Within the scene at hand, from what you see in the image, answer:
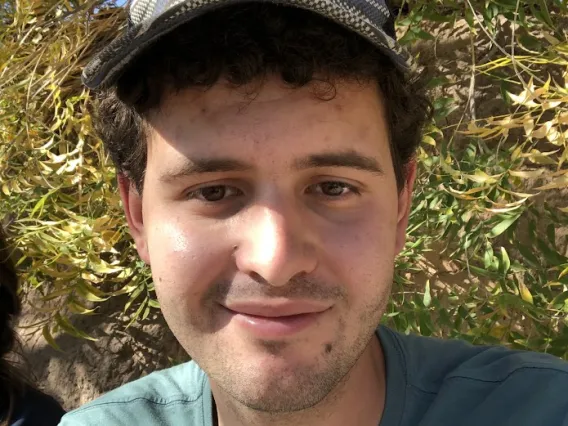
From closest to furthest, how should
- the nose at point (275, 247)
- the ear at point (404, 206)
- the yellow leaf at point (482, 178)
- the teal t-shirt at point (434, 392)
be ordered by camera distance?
1. the nose at point (275, 247)
2. the teal t-shirt at point (434, 392)
3. the ear at point (404, 206)
4. the yellow leaf at point (482, 178)

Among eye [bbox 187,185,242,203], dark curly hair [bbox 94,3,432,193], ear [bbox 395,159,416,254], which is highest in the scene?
dark curly hair [bbox 94,3,432,193]

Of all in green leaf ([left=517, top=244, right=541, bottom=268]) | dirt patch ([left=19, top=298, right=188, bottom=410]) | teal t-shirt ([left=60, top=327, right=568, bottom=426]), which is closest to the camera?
teal t-shirt ([left=60, top=327, right=568, bottom=426])

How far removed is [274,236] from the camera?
91cm

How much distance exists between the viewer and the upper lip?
0.94 metres

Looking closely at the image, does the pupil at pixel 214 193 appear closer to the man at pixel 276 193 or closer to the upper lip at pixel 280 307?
the man at pixel 276 193

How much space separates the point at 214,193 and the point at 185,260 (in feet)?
0.31

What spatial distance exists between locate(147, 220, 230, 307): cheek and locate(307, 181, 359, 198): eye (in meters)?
0.14

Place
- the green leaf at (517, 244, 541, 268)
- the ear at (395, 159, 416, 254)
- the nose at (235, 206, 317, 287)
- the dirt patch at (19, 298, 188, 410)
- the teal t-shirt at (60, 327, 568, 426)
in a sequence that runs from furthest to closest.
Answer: the dirt patch at (19, 298, 188, 410)
the green leaf at (517, 244, 541, 268)
the ear at (395, 159, 416, 254)
the teal t-shirt at (60, 327, 568, 426)
the nose at (235, 206, 317, 287)

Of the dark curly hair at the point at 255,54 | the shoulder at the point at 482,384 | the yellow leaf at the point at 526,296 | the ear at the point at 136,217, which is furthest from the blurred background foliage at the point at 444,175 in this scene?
the ear at the point at 136,217

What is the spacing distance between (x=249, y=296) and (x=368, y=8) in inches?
15.9

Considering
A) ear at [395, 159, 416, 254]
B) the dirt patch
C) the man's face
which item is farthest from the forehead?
the dirt patch

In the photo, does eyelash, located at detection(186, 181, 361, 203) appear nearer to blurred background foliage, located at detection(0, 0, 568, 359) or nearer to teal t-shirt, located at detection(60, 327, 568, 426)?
teal t-shirt, located at detection(60, 327, 568, 426)

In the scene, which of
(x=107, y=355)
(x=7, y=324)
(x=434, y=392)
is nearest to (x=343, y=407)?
(x=434, y=392)

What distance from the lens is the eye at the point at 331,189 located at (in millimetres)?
973
